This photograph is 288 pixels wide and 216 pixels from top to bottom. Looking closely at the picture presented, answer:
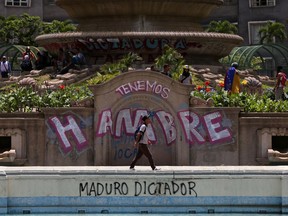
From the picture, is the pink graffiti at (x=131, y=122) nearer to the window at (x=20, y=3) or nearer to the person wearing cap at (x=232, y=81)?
the person wearing cap at (x=232, y=81)

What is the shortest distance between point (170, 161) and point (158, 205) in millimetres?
6885

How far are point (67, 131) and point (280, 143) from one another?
6.13 meters

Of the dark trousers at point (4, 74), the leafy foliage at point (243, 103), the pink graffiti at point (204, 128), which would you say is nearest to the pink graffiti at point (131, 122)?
the pink graffiti at point (204, 128)

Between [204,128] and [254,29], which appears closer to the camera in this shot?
[204,128]

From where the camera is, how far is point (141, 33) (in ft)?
138

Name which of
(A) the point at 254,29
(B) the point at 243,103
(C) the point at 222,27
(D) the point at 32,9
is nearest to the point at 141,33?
(B) the point at 243,103

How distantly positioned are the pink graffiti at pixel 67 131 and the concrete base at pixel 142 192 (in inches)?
273

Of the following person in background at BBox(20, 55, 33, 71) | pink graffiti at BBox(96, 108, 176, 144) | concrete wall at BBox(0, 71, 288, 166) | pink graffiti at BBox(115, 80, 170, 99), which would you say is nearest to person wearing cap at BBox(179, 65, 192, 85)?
concrete wall at BBox(0, 71, 288, 166)

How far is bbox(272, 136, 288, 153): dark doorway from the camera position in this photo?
30.5 m

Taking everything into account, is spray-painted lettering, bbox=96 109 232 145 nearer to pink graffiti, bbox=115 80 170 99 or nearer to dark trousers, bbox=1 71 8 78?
pink graffiti, bbox=115 80 170 99

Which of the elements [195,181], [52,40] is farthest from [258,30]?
[195,181]

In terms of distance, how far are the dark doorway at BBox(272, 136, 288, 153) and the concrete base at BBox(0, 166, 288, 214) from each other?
24.0ft

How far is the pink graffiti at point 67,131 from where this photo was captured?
3012cm

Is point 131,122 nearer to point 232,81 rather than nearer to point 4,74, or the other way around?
point 232,81
